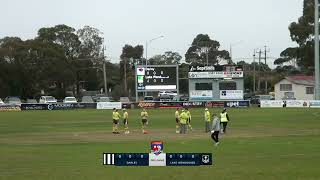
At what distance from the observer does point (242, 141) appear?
3238 centimetres

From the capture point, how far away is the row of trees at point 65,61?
113062mm

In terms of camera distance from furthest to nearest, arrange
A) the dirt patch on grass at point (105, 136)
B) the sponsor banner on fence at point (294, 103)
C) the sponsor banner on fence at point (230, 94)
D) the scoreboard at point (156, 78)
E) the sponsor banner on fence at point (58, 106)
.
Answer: the sponsor banner on fence at point (230, 94) < the scoreboard at point (156, 78) < the sponsor banner on fence at point (294, 103) < the sponsor banner on fence at point (58, 106) < the dirt patch on grass at point (105, 136)

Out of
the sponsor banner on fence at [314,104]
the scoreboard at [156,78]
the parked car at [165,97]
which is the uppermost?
the scoreboard at [156,78]

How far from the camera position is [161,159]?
13.1 m

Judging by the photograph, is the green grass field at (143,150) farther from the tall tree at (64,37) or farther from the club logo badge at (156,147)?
the tall tree at (64,37)

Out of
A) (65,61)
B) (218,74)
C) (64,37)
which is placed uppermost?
(64,37)

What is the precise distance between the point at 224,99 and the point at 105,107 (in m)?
19.6

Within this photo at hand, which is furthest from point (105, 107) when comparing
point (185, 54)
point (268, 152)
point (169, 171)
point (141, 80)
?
point (185, 54)

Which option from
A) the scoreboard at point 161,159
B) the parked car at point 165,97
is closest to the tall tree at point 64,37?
the parked car at point 165,97

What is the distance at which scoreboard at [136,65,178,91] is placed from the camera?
83750 mm
